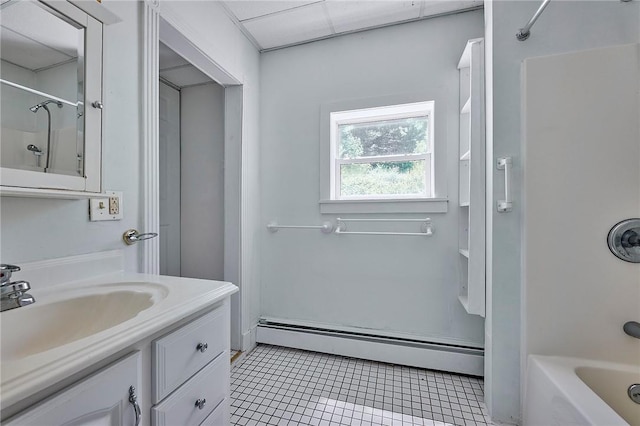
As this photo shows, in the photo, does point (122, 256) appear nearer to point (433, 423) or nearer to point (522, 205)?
point (433, 423)

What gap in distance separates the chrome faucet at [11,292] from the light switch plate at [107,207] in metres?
0.32

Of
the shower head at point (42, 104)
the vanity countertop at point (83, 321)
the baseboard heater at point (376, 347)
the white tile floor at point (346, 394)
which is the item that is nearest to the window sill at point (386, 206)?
the baseboard heater at point (376, 347)

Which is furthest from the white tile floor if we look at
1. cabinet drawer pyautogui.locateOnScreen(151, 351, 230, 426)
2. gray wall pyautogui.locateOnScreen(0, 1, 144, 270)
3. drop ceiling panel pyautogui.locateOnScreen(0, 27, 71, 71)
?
drop ceiling panel pyautogui.locateOnScreen(0, 27, 71, 71)

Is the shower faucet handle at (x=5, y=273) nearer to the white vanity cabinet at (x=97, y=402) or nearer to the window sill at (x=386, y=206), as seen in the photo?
the white vanity cabinet at (x=97, y=402)

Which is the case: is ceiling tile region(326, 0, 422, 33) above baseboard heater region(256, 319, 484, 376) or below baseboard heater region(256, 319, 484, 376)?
above

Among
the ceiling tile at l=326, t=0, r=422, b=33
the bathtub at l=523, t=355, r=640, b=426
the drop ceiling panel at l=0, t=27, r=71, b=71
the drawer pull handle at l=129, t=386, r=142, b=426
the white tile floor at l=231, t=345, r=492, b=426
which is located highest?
the ceiling tile at l=326, t=0, r=422, b=33

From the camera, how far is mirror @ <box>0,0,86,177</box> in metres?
0.79

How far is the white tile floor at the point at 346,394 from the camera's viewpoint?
4.55 feet

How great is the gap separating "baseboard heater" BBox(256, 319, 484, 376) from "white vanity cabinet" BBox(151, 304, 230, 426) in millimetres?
1102

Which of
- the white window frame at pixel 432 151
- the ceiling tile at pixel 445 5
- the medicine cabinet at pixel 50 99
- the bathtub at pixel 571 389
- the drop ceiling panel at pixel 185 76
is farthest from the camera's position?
the drop ceiling panel at pixel 185 76

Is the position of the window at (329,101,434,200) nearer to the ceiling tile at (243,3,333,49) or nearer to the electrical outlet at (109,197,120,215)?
the ceiling tile at (243,3,333,49)

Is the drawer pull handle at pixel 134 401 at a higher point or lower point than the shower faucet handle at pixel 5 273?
lower

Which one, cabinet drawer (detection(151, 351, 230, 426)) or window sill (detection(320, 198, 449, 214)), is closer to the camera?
cabinet drawer (detection(151, 351, 230, 426))

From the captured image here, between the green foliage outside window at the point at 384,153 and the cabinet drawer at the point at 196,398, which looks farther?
the green foliage outside window at the point at 384,153
